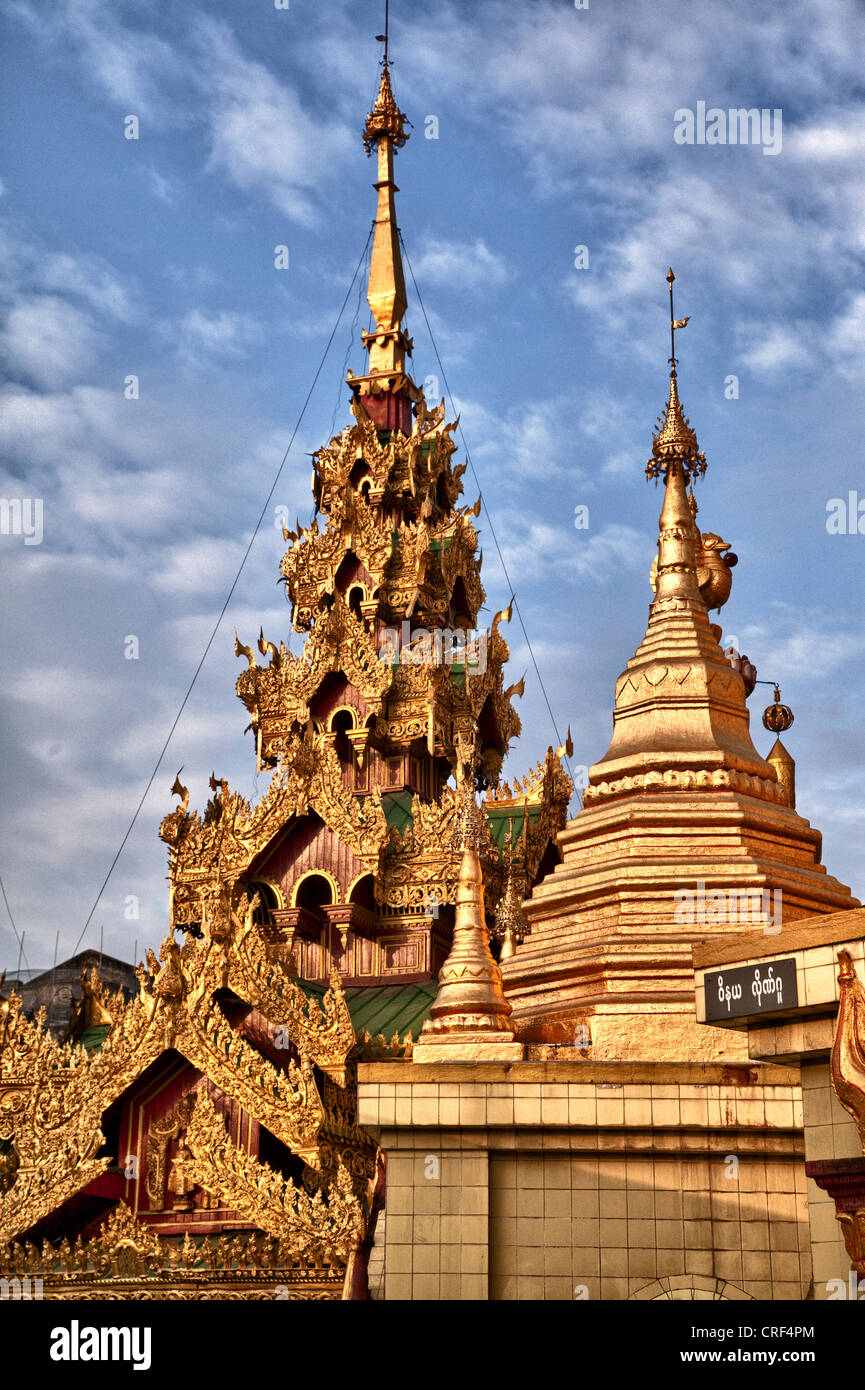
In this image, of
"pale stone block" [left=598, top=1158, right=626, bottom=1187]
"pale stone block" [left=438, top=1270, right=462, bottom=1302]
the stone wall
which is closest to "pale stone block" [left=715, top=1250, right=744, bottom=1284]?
the stone wall

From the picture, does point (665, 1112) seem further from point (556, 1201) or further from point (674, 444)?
point (674, 444)

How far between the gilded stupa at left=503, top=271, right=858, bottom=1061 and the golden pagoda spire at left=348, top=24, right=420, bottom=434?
41.6 ft

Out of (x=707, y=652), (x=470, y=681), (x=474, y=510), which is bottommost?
(x=707, y=652)

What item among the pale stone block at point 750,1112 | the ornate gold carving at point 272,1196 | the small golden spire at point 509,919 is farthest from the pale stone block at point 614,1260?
the small golden spire at point 509,919

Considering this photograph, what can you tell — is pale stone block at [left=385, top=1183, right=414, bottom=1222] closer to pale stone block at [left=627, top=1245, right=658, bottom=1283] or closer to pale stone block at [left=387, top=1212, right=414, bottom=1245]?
pale stone block at [left=387, top=1212, right=414, bottom=1245]

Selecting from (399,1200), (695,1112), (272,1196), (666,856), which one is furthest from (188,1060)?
(695,1112)

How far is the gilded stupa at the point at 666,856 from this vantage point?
1775cm

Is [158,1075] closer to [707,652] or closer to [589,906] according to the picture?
[589,906]

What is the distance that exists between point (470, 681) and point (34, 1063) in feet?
36.7

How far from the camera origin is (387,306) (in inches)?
1403
